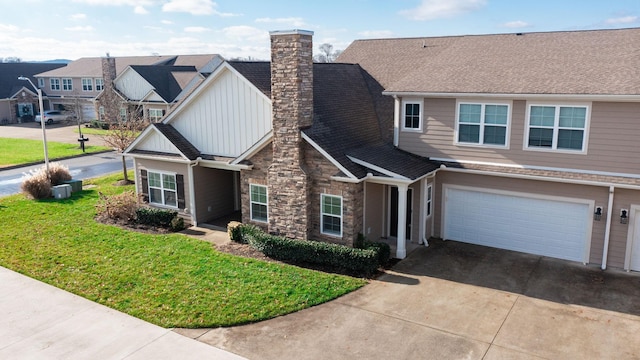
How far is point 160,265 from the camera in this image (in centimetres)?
1500

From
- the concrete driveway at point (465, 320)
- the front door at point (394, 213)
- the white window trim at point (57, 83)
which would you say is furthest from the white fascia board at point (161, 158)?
the white window trim at point (57, 83)

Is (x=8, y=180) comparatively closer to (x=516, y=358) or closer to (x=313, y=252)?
(x=313, y=252)

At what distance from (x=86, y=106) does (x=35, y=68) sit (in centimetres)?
→ 1510

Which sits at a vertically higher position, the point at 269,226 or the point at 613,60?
the point at 613,60

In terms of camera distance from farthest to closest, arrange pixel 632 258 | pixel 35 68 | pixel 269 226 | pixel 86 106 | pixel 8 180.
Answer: pixel 35 68
pixel 86 106
pixel 8 180
pixel 269 226
pixel 632 258

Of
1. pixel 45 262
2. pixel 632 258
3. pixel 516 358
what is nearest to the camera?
pixel 516 358

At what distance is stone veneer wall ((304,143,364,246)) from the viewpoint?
50.1 ft

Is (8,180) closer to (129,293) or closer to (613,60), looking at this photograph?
(129,293)

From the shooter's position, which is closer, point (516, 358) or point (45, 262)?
point (516, 358)

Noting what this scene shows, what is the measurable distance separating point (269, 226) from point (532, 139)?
8.83m

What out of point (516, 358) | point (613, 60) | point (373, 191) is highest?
point (613, 60)

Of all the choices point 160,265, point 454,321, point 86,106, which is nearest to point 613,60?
point 454,321

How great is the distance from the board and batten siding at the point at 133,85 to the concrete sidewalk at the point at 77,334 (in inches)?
1371

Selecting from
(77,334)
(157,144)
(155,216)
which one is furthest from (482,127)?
(77,334)
